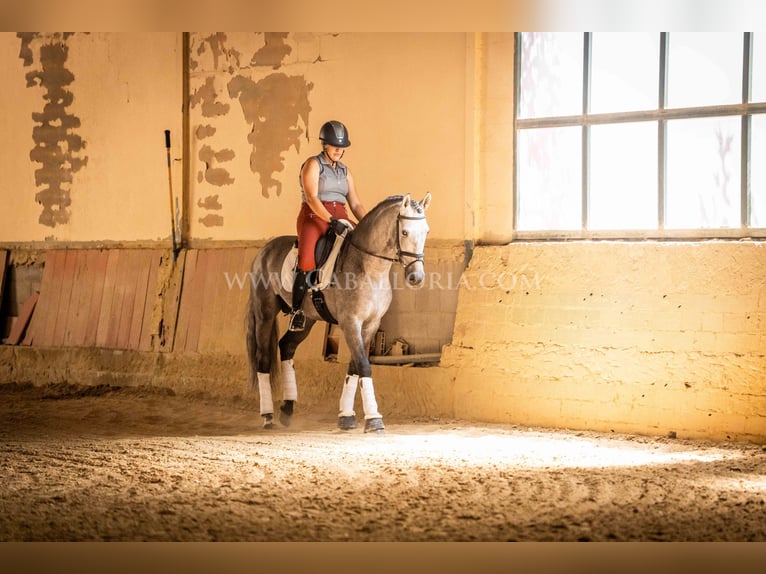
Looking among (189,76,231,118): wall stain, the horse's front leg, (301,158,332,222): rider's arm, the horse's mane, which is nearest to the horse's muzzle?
the horse's mane

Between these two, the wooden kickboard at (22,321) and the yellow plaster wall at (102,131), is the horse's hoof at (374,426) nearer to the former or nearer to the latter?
the yellow plaster wall at (102,131)

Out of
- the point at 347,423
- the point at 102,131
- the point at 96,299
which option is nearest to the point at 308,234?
the point at 347,423

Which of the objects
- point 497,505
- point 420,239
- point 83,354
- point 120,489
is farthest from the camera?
point 83,354

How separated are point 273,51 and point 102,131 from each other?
2377mm

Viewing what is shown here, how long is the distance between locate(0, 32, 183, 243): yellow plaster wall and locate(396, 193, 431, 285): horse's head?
381 centimetres

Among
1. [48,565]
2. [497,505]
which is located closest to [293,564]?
[48,565]

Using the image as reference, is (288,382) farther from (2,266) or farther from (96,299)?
(2,266)

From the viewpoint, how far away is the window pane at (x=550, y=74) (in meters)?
7.98

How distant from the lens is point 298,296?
7.76m

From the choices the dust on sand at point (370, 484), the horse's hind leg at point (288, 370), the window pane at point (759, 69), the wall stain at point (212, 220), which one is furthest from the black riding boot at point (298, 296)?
the window pane at point (759, 69)

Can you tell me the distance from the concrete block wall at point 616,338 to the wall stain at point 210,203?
9.85 feet

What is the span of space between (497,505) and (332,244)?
3.27 metres
